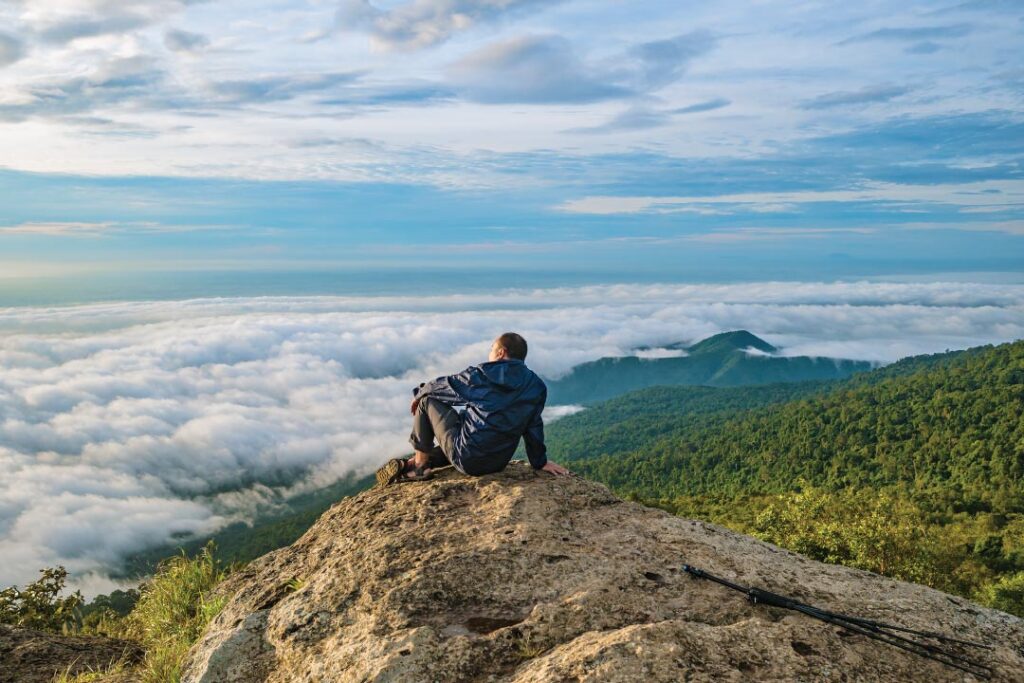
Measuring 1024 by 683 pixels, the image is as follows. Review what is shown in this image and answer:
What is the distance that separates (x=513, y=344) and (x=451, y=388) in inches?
34.5

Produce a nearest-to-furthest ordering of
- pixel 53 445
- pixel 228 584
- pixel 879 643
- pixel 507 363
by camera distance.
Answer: pixel 879 643 → pixel 507 363 → pixel 228 584 → pixel 53 445

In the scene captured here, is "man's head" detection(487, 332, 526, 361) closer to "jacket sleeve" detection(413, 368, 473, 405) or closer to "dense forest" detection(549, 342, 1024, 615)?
"jacket sleeve" detection(413, 368, 473, 405)

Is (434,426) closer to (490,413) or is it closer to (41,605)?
(490,413)

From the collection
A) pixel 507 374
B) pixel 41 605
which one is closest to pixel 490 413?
pixel 507 374

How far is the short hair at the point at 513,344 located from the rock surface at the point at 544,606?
1485 millimetres

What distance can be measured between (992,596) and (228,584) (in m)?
22.3

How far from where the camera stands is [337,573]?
6.34 meters

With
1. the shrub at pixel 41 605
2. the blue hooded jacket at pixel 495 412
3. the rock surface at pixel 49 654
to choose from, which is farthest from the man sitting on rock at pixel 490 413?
the shrub at pixel 41 605

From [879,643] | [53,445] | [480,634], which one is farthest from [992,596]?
[53,445]

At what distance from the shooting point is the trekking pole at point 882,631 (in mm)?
5027

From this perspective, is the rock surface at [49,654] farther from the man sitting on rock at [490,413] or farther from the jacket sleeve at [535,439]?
the jacket sleeve at [535,439]

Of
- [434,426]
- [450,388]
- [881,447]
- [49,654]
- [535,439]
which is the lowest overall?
[881,447]

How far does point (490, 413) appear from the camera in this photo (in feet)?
25.5

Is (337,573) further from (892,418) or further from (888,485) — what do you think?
(892,418)
